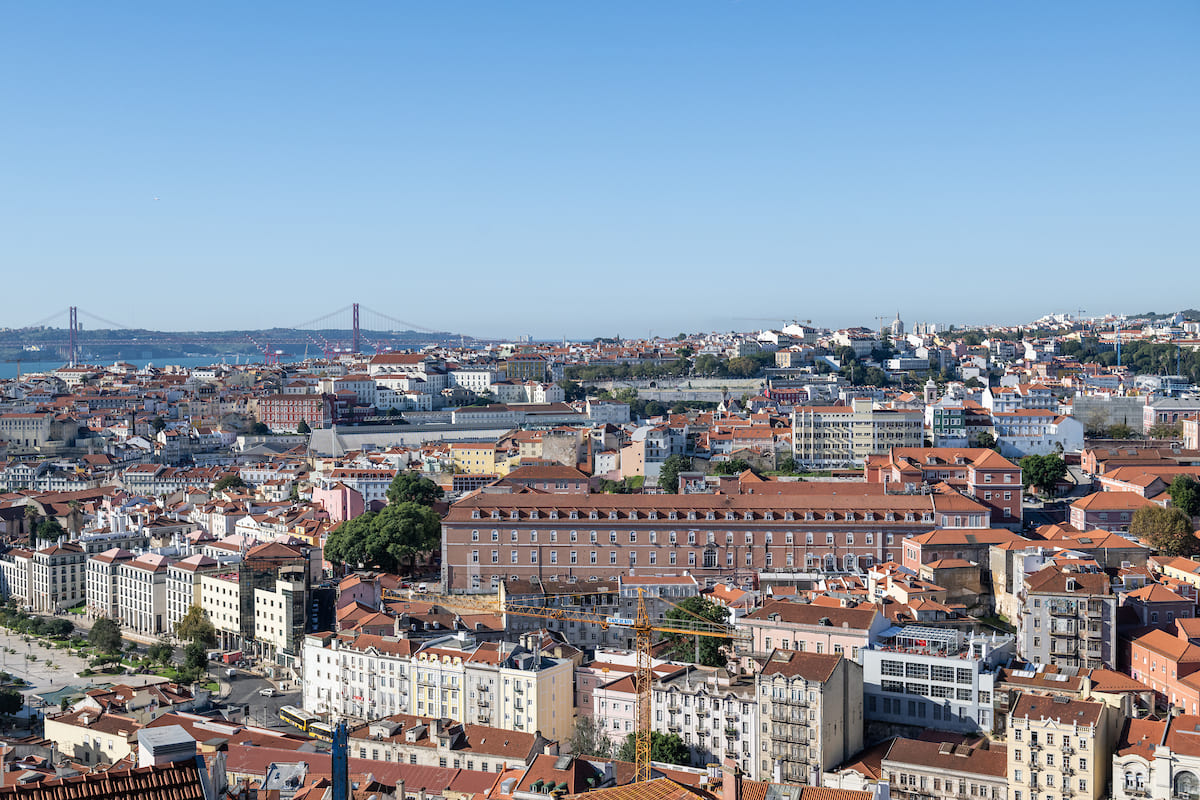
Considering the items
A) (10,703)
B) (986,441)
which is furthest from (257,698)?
(986,441)

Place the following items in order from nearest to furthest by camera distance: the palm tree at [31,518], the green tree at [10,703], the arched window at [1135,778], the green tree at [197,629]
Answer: the arched window at [1135,778] < the green tree at [10,703] < the green tree at [197,629] < the palm tree at [31,518]

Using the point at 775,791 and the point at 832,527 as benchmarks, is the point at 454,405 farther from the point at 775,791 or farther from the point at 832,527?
the point at 775,791

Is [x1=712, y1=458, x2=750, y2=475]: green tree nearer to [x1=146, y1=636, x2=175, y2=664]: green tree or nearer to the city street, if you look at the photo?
the city street

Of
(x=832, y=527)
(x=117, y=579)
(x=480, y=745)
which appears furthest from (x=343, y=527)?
(x=480, y=745)

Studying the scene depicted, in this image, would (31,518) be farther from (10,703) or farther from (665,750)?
(665,750)

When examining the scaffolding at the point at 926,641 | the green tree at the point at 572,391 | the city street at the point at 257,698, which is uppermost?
the green tree at the point at 572,391

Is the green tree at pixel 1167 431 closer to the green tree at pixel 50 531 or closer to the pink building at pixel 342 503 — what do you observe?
the pink building at pixel 342 503

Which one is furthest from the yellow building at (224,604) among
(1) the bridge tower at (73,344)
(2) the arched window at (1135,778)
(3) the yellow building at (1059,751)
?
(1) the bridge tower at (73,344)
